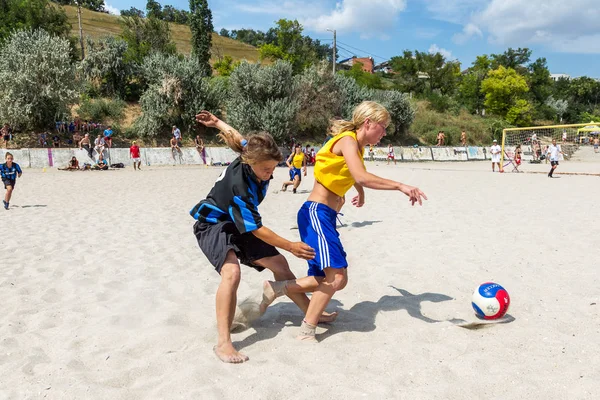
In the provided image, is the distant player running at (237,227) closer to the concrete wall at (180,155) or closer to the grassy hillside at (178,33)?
the concrete wall at (180,155)

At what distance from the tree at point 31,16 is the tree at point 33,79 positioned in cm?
1571

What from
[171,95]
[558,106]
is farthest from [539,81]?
[171,95]

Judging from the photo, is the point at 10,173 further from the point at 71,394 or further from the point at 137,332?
the point at 71,394

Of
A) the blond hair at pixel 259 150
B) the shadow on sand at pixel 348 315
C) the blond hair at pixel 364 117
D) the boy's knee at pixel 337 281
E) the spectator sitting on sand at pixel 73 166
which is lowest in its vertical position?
the shadow on sand at pixel 348 315

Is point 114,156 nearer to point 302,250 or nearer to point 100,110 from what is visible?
point 100,110

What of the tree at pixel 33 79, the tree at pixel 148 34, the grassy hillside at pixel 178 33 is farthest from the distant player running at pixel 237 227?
the grassy hillside at pixel 178 33

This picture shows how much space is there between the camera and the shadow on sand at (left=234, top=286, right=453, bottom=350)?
3.58 meters

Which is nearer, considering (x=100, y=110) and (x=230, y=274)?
(x=230, y=274)

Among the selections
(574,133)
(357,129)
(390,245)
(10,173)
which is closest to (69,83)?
(10,173)

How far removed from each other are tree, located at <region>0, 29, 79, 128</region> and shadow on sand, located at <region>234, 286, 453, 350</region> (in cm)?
2698

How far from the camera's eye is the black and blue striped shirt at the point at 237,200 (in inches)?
118

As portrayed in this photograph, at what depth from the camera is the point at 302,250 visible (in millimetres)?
3025

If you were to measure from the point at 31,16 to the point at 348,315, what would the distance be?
4796cm

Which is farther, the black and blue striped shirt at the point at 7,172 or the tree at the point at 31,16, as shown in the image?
the tree at the point at 31,16
